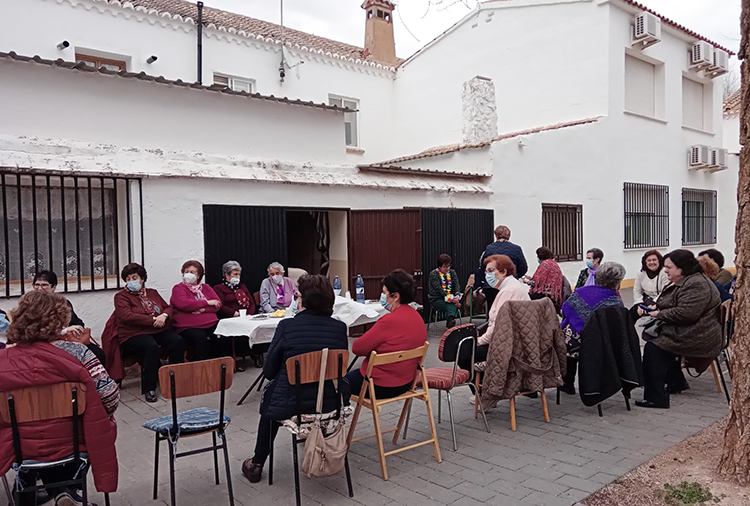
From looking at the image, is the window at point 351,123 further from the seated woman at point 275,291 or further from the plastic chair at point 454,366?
the plastic chair at point 454,366

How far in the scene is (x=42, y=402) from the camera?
290cm

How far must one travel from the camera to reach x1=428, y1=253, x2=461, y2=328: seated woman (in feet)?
29.9

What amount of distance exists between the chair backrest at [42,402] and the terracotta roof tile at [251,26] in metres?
10.2

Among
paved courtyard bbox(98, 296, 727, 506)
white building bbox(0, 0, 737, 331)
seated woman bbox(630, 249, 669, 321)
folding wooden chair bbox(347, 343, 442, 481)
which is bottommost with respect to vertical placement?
paved courtyard bbox(98, 296, 727, 506)

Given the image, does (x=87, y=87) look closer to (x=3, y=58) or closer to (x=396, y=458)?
(x=3, y=58)

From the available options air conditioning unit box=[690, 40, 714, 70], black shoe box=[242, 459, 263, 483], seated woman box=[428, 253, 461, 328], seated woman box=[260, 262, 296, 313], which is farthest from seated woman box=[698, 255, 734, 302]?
air conditioning unit box=[690, 40, 714, 70]

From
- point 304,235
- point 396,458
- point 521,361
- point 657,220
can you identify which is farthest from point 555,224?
point 396,458

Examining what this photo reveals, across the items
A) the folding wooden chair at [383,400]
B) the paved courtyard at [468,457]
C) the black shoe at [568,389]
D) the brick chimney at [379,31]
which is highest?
the brick chimney at [379,31]

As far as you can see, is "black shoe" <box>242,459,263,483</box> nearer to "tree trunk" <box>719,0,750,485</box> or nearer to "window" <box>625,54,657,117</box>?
"tree trunk" <box>719,0,750,485</box>

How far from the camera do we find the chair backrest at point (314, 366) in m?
3.49

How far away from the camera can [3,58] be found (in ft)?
21.2

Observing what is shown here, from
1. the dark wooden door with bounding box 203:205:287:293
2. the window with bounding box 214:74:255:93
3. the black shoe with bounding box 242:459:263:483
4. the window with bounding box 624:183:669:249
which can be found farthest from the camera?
the window with bounding box 624:183:669:249

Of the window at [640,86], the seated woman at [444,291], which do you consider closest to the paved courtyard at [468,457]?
the seated woman at [444,291]

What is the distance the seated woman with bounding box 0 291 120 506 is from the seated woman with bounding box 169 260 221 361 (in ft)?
10.9
